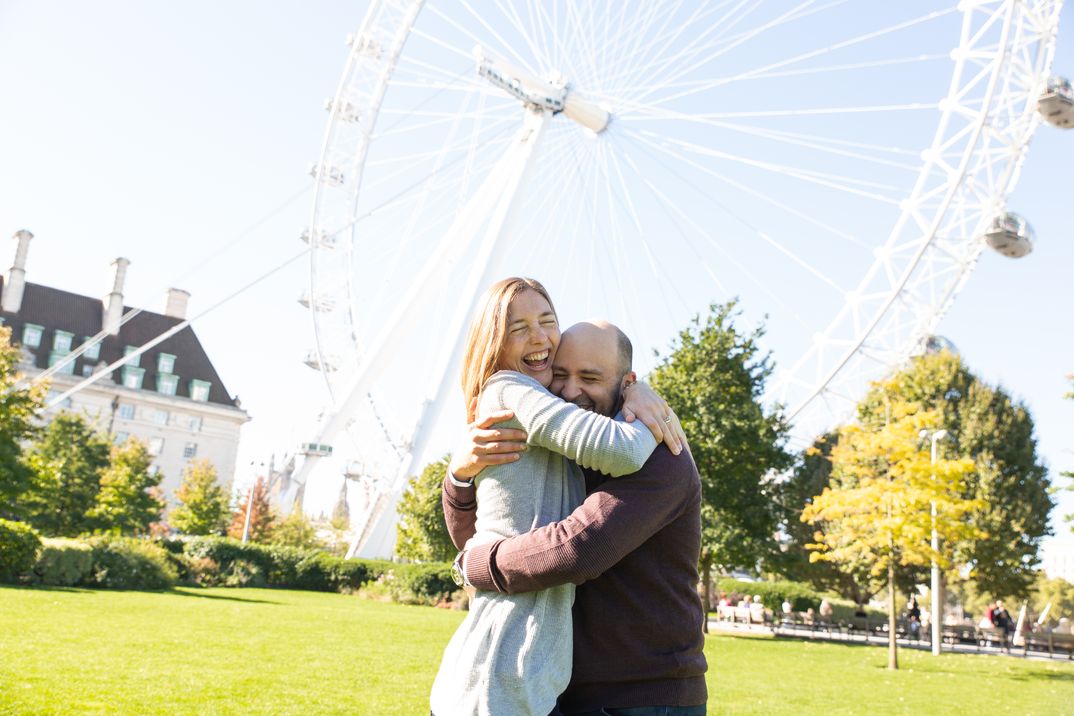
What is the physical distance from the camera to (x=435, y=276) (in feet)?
73.5

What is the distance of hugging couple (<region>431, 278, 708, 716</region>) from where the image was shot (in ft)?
6.91

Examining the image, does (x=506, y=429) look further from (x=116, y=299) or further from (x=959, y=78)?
(x=116, y=299)

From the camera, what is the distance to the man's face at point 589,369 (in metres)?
2.39

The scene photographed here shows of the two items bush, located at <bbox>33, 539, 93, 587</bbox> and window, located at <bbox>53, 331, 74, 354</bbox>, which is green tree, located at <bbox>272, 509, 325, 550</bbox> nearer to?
bush, located at <bbox>33, 539, 93, 587</bbox>

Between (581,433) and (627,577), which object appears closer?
(581,433)

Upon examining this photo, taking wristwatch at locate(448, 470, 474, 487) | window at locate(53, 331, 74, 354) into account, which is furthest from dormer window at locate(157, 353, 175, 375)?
wristwatch at locate(448, 470, 474, 487)

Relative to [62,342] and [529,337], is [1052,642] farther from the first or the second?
[62,342]

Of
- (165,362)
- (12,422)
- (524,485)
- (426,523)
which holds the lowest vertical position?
(524,485)

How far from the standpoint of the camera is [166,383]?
5978 cm

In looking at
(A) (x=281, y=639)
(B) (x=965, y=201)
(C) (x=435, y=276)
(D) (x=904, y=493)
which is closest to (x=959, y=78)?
(B) (x=965, y=201)

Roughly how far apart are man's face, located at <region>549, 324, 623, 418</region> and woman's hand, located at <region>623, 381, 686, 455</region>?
0.20 feet

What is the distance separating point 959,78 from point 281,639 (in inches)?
795

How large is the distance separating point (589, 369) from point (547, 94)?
2027cm

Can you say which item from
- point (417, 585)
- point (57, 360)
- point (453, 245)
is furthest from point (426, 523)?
point (57, 360)
